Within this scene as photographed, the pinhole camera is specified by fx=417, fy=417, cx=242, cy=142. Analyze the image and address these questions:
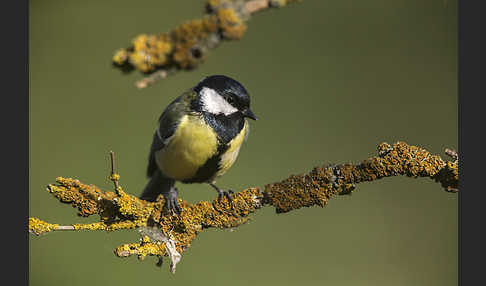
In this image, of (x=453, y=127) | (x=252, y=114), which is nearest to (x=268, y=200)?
(x=252, y=114)

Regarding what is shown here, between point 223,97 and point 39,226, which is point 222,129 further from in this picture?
point 39,226

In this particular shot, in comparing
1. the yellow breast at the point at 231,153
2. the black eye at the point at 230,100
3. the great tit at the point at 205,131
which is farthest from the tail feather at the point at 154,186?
the black eye at the point at 230,100

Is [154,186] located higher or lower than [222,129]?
lower

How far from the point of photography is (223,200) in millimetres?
781

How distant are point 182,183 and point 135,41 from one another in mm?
350

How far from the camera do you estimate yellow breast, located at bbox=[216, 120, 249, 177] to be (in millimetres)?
949

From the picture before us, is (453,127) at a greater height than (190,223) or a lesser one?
greater

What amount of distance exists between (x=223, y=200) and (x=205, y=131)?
8.3 inches

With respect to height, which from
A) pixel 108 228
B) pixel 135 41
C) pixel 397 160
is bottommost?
pixel 108 228

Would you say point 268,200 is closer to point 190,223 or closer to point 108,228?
point 190,223

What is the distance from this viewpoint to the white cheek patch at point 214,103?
0.90m

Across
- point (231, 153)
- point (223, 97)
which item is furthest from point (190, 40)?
point (231, 153)

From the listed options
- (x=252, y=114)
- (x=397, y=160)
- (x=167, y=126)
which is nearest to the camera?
(x=397, y=160)

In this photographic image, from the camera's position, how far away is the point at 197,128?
3.10 ft
